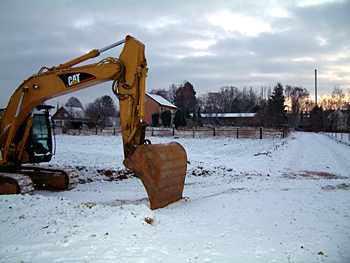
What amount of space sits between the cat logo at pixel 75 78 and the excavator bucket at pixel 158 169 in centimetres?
266

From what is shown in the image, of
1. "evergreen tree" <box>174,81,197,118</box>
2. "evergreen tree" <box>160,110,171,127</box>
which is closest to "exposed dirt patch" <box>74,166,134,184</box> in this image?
"evergreen tree" <box>160,110,171,127</box>

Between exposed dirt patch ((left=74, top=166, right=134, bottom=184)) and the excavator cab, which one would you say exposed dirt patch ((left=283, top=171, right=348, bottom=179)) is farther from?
the excavator cab

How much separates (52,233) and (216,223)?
279 centimetres

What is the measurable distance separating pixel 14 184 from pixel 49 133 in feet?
9.11

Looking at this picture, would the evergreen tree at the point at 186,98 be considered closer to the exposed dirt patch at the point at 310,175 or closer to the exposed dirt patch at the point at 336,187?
the exposed dirt patch at the point at 310,175

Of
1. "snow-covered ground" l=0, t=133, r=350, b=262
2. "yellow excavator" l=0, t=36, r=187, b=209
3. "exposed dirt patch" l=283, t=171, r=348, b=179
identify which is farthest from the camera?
"exposed dirt patch" l=283, t=171, r=348, b=179

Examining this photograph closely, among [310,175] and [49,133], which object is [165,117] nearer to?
[310,175]

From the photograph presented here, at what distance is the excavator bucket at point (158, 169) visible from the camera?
571 centimetres

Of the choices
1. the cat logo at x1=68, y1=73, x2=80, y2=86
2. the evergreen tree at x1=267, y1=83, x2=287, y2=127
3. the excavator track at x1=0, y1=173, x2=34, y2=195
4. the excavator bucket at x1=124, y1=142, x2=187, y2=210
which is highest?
the evergreen tree at x1=267, y1=83, x2=287, y2=127

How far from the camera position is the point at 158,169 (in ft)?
18.6

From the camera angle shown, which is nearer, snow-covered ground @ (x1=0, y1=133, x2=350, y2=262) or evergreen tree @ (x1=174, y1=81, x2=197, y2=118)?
snow-covered ground @ (x1=0, y1=133, x2=350, y2=262)

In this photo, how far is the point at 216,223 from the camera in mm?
4926

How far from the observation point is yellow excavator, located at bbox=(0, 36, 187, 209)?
588 centimetres

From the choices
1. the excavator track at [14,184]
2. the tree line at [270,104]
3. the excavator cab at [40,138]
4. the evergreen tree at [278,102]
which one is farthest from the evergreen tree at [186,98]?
the excavator track at [14,184]
